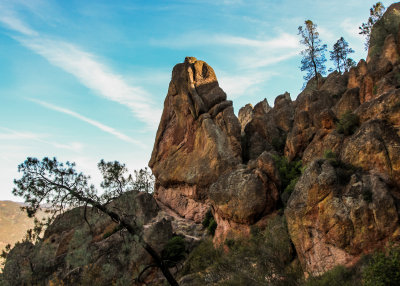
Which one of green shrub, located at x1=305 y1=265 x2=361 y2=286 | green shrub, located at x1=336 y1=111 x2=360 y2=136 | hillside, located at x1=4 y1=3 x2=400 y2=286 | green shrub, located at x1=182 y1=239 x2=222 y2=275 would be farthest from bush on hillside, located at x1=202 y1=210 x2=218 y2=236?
green shrub, located at x1=305 y1=265 x2=361 y2=286

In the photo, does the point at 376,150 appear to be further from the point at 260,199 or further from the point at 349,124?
the point at 260,199

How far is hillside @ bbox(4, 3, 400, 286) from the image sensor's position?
709 inches

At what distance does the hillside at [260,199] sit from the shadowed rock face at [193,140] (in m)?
0.20

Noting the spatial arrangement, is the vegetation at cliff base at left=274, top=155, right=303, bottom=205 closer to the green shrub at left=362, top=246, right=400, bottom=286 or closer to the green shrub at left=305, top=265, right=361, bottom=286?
the green shrub at left=305, top=265, right=361, bottom=286

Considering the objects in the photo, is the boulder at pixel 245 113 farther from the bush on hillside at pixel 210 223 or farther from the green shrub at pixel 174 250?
the green shrub at pixel 174 250

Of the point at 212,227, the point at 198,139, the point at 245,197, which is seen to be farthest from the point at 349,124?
the point at 198,139

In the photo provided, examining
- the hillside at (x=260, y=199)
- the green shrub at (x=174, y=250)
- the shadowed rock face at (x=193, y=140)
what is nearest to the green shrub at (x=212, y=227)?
the hillside at (x=260, y=199)

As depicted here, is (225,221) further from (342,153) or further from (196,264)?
(342,153)

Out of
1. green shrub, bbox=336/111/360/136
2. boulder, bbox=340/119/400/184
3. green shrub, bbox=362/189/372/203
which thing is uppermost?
green shrub, bbox=336/111/360/136

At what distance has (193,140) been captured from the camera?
4831 cm

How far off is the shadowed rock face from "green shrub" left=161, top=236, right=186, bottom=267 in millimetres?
8417

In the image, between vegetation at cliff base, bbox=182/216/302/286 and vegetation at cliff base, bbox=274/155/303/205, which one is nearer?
vegetation at cliff base, bbox=182/216/302/286

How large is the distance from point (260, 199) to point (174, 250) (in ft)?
39.2

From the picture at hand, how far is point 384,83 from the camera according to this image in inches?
1227
